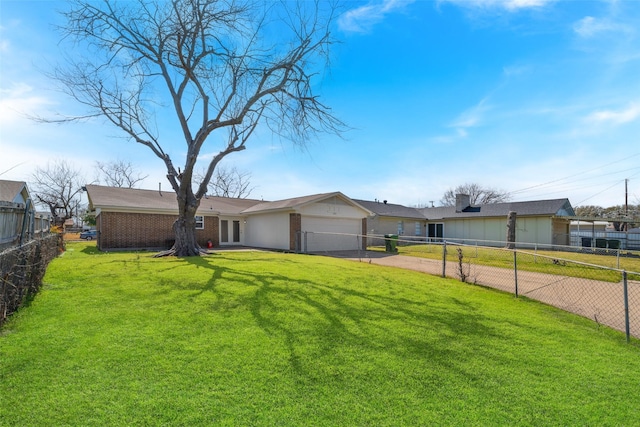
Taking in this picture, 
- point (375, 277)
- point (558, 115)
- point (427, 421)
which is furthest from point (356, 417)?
point (558, 115)

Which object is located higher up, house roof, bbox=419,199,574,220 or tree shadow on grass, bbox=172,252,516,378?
house roof, bbox=419,199,574,220

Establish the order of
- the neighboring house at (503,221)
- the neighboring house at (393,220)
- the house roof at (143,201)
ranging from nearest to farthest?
1. the house roof at (143,201)
2. the neighboring house at (503,221)
3. the neighboring house at (393,220)

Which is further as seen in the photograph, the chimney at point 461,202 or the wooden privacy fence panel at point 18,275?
the chimney at point 461,202

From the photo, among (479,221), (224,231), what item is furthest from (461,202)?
(224,231)

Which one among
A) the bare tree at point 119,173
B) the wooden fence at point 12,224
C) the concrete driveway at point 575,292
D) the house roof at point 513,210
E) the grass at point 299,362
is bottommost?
the concrete driveway at point 575,292

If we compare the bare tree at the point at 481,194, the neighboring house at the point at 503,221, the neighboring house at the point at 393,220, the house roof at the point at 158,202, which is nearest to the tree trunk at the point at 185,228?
the house roof at the point at 158,202

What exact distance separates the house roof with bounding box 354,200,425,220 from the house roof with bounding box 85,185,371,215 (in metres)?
9.35

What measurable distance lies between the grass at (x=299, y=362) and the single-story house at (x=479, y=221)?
62.0 ft

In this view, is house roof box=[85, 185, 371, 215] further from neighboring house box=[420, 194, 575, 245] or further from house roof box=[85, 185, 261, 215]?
neighboring house box=[420, 194, 575, 245]

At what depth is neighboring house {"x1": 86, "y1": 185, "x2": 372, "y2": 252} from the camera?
1678 centimetres

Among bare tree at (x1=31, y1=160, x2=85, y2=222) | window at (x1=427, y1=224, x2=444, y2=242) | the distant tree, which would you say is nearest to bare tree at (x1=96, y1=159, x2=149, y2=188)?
bare tree at (x1=31, y1=160, x2=85, y2=222)

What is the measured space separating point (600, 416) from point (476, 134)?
16089mm

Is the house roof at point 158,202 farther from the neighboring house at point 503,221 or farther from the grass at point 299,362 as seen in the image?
the neighboring house at point 503,221

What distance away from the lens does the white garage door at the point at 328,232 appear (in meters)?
17.7
